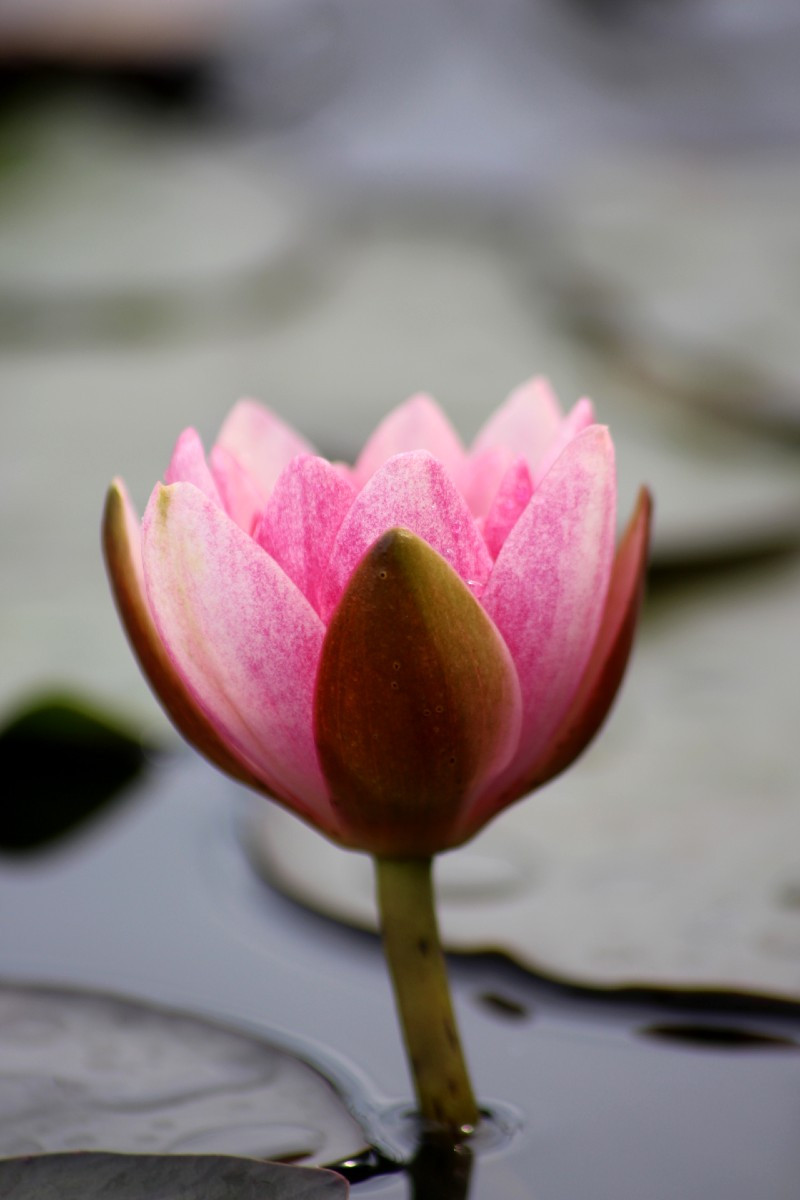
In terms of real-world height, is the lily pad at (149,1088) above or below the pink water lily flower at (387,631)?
below

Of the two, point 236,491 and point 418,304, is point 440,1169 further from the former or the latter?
point 418,304

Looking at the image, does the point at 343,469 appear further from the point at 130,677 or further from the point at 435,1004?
the point at 130,677

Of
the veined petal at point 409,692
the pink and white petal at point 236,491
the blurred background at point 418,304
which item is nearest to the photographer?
the veined petal at point 409,692

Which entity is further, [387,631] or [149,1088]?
[149,1088]

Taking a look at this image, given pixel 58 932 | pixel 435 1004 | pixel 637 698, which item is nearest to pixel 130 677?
pixel 58 932

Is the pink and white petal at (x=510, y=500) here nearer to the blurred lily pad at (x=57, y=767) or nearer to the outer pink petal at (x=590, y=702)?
the outer pink petal at (x=590, y=702)

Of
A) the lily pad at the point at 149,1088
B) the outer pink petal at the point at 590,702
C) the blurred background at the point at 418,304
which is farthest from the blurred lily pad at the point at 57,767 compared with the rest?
the outer pink petal at the point at 590,702

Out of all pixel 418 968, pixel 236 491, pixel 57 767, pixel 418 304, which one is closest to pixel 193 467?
pixel 236 491
